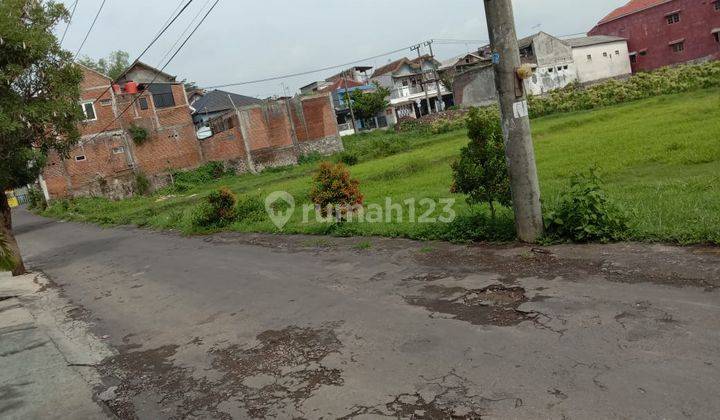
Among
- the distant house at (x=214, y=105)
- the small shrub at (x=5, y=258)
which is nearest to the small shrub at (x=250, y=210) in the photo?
the small shrub at (x=5, y=258)

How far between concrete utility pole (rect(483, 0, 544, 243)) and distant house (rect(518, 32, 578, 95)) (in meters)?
50.3

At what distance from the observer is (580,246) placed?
746cm

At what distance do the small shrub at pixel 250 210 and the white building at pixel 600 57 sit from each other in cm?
4947

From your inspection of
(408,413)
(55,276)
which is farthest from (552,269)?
(55,276)

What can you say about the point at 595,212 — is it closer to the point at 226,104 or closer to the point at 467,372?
the point at 467,372

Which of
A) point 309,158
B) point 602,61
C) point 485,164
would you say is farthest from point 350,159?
point 602,61

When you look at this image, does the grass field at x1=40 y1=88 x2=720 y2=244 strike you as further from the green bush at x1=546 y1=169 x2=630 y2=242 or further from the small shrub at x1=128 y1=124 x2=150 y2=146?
the small shrub at x1=128 y1=124 x2=150 y2=146

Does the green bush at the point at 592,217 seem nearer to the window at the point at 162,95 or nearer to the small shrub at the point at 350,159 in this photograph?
the small shrub at the point at 350,159

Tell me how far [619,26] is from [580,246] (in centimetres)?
5894

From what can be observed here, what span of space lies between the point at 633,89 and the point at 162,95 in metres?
34.8

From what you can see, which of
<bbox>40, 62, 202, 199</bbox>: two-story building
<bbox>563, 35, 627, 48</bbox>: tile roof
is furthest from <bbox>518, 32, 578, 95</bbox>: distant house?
<bbox>40, 62, 202, 199</bbox>: two-story building

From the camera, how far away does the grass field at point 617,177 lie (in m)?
8.03

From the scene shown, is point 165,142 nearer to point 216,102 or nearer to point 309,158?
point 309,158

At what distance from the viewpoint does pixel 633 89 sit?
32.4m
